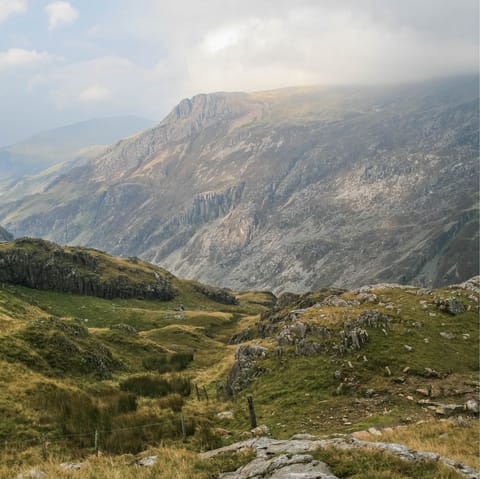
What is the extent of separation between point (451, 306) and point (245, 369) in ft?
77.2

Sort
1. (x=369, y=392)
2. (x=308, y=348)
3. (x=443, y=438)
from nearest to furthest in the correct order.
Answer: (x=443, y=438) < (x=369, y=392) < (x=308, y=348)

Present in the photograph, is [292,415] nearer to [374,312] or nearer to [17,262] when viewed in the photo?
[374,312]

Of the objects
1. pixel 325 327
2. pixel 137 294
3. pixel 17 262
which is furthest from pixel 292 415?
pixel 137 294

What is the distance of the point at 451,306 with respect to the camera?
46188 millimetres

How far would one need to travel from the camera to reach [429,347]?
126 feet

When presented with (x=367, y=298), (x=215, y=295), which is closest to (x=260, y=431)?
(x=367, y=298)

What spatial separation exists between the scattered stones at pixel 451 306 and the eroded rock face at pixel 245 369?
2030 cm

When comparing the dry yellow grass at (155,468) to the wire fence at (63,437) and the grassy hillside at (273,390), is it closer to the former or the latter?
the grassy hillside at (273,390)

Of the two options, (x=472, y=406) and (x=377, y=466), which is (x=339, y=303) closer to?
(x=472, y=406)

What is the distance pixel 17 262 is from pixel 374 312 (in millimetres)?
97705

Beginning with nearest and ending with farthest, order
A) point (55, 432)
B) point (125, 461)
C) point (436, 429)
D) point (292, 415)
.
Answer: point (125, 461) → point (436, 429) → point (55, 432) → point (292, 415)

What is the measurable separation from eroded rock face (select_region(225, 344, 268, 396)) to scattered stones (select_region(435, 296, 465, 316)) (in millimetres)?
20298

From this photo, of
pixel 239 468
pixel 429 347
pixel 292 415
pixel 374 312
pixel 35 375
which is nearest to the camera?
pixel 239 468

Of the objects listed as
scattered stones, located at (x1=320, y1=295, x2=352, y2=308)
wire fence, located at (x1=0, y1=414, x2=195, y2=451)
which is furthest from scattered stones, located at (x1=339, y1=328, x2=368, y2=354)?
wire fence, located at (x1=0, y1=414, x2=195, y2=451)
